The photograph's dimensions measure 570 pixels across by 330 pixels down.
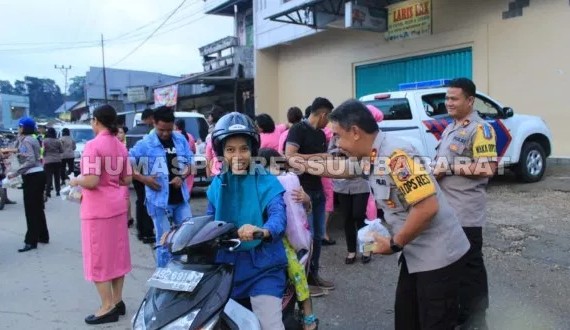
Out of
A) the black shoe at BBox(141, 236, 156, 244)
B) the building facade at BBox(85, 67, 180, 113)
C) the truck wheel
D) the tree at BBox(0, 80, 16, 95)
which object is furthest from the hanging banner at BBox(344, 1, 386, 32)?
the tree at BBox(0, 80, 16, 95)

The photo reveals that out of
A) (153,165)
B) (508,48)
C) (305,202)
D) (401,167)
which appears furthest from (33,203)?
(508,48)

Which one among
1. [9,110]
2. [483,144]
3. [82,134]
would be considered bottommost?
[483,144]

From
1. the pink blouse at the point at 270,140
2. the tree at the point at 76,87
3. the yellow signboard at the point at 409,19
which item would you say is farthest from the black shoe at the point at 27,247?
the tree at the point at 76,87

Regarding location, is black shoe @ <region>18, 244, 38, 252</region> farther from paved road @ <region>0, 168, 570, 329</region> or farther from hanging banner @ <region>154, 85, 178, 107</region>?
hanging banner @ <region>154, 85, 178, 107</region>

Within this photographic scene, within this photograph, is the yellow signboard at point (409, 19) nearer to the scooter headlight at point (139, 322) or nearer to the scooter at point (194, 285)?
the scooter at point (194, 285)

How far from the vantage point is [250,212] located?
106 inches

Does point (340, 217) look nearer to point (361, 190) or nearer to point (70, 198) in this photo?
point (361, 190)

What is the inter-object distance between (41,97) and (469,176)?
94.8m

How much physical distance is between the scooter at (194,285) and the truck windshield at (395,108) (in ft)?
21.1

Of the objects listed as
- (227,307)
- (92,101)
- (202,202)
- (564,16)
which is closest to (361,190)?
(227,307)

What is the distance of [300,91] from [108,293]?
605 inches

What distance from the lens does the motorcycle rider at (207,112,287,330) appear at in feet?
8.59

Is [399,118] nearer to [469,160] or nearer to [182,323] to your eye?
[469,160]

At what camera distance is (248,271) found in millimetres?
2668
